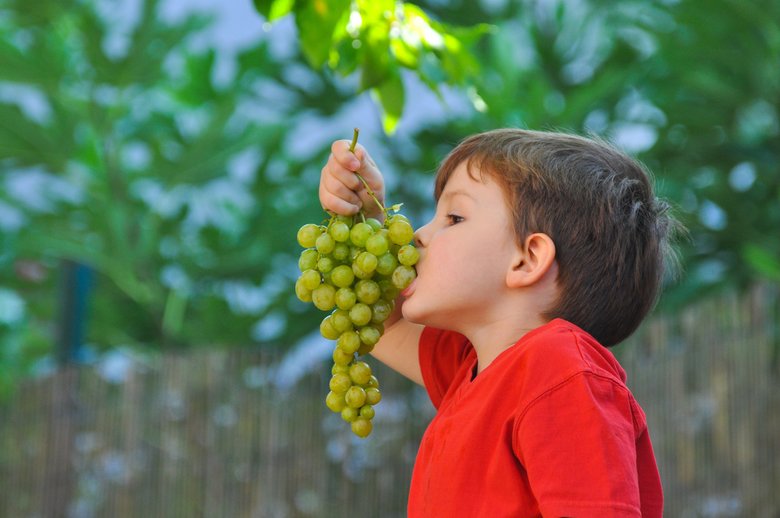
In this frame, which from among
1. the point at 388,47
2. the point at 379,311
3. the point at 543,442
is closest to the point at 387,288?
the point at 379,311

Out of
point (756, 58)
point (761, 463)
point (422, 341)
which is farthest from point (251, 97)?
point (422, 341)

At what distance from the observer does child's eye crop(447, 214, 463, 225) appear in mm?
1445

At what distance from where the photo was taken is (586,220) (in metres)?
1.40

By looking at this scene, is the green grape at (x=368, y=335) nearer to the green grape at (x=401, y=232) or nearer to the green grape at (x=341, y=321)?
the green grape at (x=341, y=321)

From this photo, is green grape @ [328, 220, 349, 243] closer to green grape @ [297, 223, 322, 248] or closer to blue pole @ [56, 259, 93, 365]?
green grape @ [297, 223, 322, 248]

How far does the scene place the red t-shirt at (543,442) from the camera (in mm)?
1141

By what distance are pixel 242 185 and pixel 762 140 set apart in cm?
270

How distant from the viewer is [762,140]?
207 inches

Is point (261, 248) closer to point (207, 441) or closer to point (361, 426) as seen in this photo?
point (207, 441)

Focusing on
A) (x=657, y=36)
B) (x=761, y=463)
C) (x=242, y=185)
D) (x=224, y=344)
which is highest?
(x=657, y=36)

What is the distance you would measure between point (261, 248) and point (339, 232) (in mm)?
3726

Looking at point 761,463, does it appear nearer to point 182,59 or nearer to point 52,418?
point 52,418

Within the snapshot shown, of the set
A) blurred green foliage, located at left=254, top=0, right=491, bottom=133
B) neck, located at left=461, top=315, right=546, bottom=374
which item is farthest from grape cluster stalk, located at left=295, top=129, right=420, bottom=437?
blurred green foliage, located at left=254, top=0, right=491, bottom=133

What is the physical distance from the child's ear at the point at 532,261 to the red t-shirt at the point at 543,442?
0.10 m
